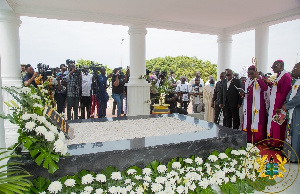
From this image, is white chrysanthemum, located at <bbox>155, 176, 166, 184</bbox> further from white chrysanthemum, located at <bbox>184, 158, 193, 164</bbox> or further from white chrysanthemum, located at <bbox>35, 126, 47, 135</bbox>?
white chrysanthemum, located at <bbox>35, 126, 47, 135</bbox>

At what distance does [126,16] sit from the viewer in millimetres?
6641

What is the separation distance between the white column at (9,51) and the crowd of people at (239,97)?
0.34 metres

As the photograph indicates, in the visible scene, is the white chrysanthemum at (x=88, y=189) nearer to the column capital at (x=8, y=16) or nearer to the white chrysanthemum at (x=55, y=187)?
the white chrysanthemum at (x=55, y=187)

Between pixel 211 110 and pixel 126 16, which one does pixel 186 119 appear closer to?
pixel 211 110

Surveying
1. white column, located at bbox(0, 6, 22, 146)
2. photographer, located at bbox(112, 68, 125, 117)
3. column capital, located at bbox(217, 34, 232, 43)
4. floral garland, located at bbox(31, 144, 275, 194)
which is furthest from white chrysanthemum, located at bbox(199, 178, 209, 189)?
column capital, located at bbox(217, 34, 232, 43)

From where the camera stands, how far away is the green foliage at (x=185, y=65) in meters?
29.4

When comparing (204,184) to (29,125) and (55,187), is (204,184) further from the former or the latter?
(29,125)

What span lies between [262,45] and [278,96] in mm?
3063

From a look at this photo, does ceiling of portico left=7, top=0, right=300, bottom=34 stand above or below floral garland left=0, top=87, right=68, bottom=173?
above

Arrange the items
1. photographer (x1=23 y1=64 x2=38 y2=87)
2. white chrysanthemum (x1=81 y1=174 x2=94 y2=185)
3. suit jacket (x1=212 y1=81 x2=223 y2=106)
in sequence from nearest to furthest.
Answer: white chrysanthemum (x1=81 y1=174 x2=94 y2=185) → photographer (x1=23 y1=64 x2=38 y2=87) → suit jacket (x1=212 y1=81 x2=223 y2=106)

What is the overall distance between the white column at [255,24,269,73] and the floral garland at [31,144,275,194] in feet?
15.1

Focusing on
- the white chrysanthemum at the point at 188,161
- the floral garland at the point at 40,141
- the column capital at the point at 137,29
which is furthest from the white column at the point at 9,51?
the white chrysanthemum at the point at 188,161

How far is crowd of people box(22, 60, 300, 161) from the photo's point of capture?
404 cm

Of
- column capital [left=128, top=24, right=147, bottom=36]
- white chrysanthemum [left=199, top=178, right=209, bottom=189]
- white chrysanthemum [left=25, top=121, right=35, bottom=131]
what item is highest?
column capital [left=128, top=24, right=147, bottom=36]
